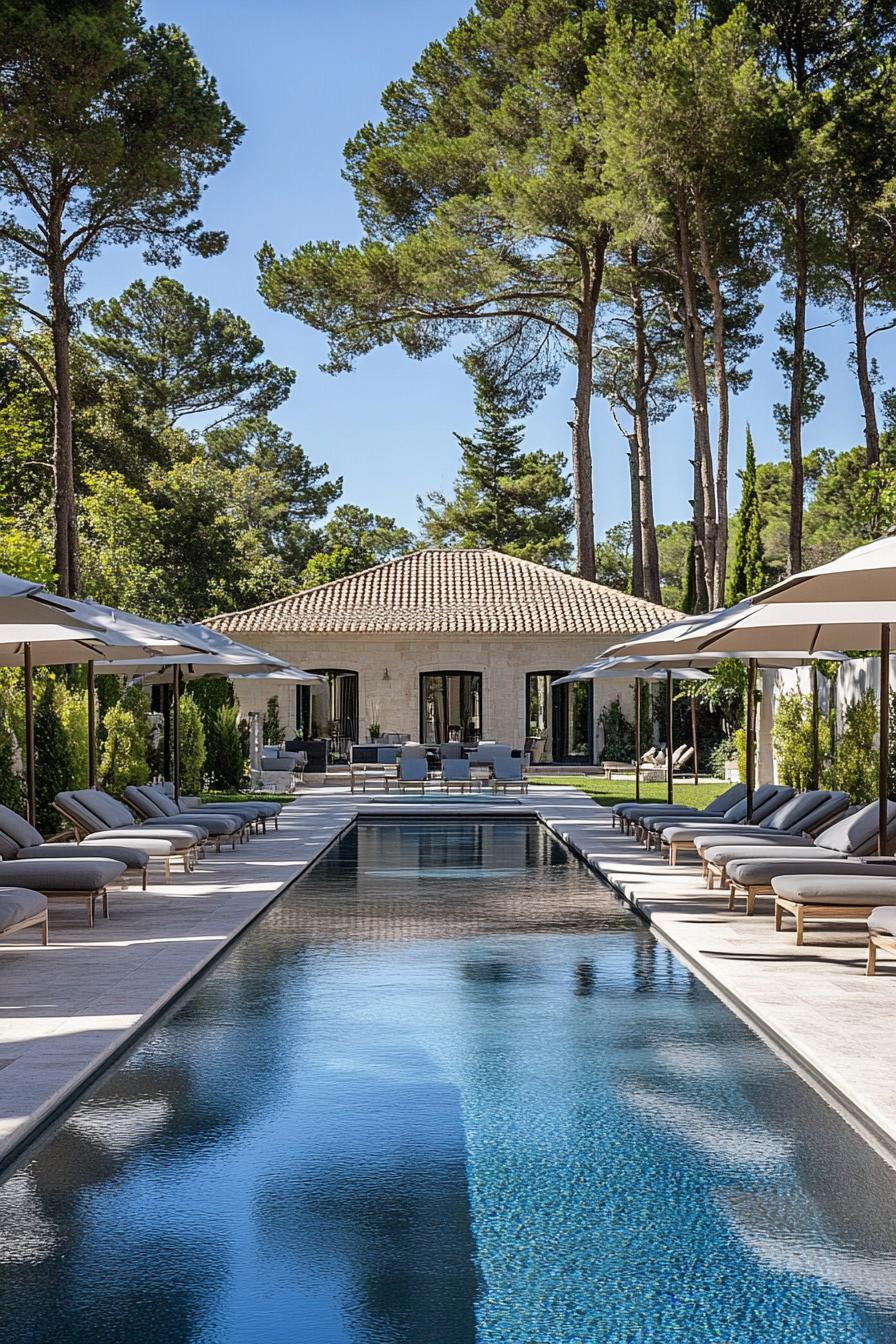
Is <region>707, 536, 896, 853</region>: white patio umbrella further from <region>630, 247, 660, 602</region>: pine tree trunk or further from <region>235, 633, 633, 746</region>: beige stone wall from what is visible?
<region>630, 247, 660, 602</region>: pine tree trunk

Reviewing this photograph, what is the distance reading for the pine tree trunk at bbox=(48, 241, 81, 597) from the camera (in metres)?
28.7

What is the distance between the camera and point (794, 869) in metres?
10.7

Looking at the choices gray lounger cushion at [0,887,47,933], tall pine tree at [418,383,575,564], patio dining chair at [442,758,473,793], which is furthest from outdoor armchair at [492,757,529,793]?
tall pine tree at [418,383,575,564]

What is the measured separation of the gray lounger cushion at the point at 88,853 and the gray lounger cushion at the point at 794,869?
15.7 feet

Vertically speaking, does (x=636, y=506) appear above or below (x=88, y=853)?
above

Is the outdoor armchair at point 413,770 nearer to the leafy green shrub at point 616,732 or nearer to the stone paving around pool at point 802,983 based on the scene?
the leafy green shrub at point 616,732

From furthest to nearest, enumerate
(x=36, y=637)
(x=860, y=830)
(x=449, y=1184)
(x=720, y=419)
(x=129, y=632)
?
(x=720, y=419) → (x=129, y=632) → (x=36, y=637) → (x=860, y=830) → (x=449, y=1184)

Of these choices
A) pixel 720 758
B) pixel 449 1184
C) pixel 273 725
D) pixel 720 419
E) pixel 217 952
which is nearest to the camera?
pixel 449 1184

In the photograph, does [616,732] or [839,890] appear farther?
[616,732]

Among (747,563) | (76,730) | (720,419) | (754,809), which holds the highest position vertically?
(720,419)

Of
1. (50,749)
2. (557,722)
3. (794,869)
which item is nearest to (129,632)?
(50,749)

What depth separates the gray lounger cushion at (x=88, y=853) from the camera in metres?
11.8

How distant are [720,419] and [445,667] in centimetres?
881

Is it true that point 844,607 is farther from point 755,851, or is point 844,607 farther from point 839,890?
point 755,851
